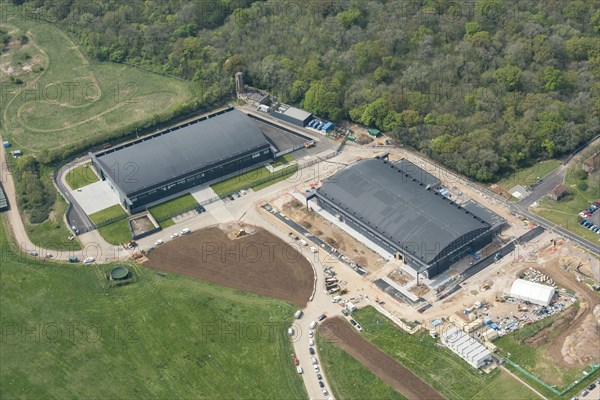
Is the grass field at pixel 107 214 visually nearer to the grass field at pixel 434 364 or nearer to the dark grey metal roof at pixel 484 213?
the grass field at pixel 434 364

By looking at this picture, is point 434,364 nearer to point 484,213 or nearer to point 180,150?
point 484,213

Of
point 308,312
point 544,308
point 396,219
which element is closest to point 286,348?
point 308,312

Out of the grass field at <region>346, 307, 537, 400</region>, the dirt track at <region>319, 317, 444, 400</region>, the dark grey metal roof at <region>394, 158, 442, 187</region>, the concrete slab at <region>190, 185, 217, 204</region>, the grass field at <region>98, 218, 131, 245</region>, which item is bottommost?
the grass field at <region>98, 218, 131, 245</region>

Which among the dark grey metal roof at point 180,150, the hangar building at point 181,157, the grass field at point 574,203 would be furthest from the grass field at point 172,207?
the grass field at point 574,203

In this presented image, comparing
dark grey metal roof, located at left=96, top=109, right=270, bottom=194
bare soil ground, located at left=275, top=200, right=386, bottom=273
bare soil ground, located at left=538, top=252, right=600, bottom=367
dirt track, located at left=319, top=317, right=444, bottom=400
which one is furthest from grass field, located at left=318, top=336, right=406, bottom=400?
dark grey metal roof, located at left=96, top=109, right=270, bottom=194

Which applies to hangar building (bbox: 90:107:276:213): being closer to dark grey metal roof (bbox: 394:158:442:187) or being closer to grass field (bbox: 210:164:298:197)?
grass field (bbox: 210:164:298:197)

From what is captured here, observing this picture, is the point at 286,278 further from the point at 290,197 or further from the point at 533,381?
the point at 533,381
